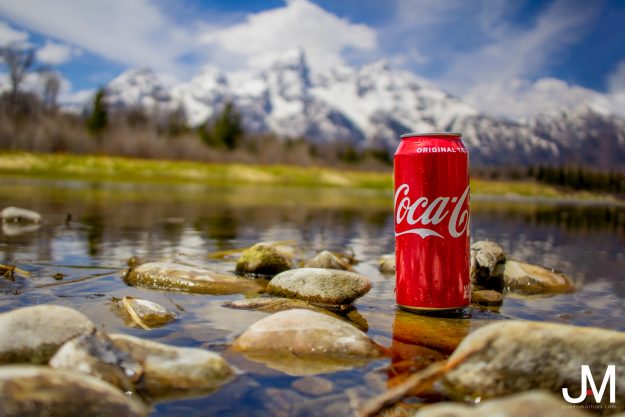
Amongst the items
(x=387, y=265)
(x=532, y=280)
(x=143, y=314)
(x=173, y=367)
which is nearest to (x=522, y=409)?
(x=173, y=367)

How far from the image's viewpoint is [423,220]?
185 inches

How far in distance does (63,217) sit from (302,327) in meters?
13.0

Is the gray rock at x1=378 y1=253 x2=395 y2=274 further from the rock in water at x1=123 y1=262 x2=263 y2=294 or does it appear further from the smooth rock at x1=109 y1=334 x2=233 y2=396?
the smooth rock at x1=109 y1=334 x2=233 y2=396

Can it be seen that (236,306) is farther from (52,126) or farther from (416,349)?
(52,126)

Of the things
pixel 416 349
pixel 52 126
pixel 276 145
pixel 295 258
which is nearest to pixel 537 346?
pixel 416 349

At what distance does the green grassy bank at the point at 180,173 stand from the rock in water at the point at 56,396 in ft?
201

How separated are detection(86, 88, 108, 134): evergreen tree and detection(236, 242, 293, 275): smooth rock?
98700 mm

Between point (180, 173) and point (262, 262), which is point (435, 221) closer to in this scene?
point (262, 262)

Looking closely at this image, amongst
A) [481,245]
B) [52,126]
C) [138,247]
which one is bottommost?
[138,247]

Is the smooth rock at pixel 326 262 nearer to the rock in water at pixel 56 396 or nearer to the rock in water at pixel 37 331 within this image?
the rock in water at pixel 37 331

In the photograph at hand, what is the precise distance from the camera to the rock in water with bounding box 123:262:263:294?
19.0ft

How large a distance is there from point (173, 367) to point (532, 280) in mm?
5251

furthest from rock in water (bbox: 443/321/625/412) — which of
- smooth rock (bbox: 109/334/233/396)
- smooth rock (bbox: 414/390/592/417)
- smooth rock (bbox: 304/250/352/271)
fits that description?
smooth rock (bbox: 304/250/352/271)

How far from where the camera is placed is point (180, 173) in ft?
245
